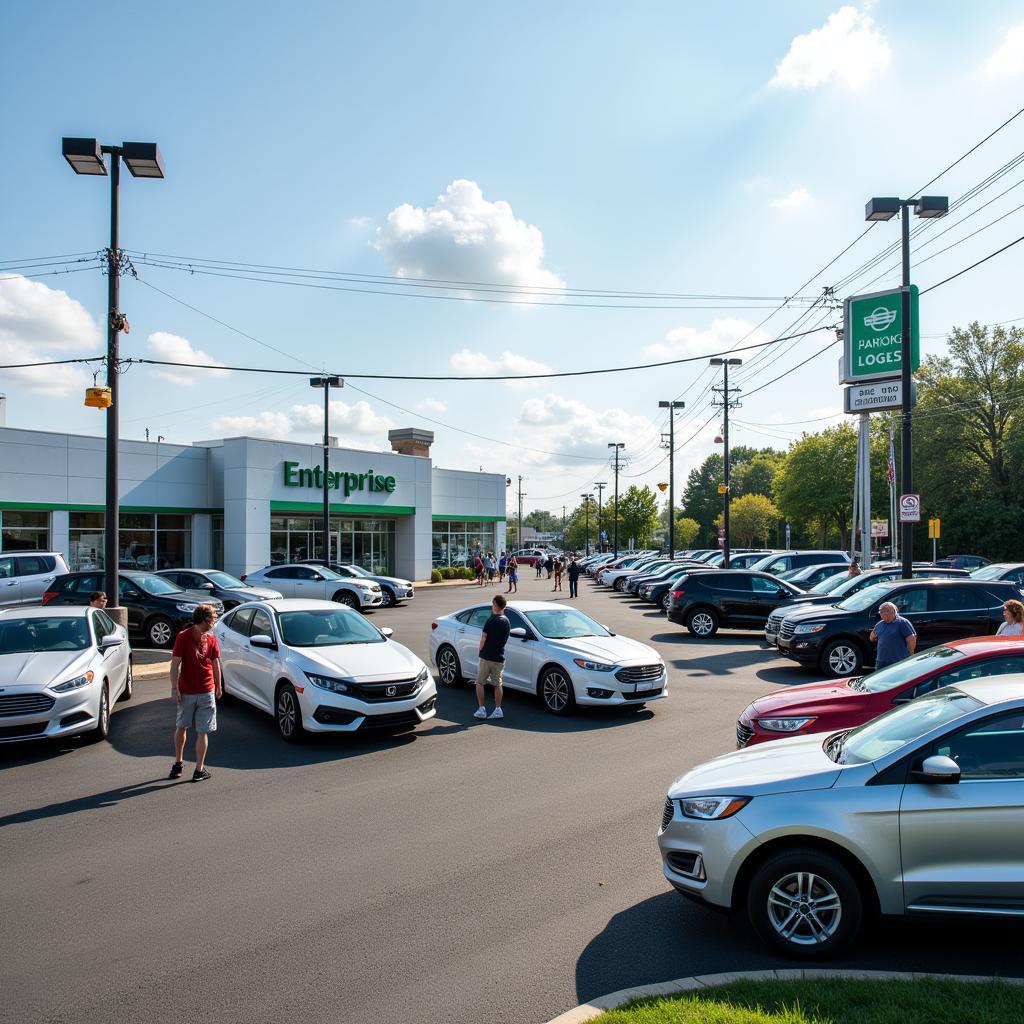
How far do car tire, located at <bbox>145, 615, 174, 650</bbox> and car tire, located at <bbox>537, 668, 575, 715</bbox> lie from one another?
9853 millimetres

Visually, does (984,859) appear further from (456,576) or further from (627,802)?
(456,576)

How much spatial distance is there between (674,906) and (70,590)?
16988 millimetres

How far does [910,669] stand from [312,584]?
73.6 ft

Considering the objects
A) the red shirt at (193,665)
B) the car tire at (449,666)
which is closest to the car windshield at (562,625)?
the car tire at (449,666)

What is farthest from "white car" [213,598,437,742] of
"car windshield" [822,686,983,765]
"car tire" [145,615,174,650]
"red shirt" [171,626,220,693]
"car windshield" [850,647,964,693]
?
"car tire" [145,615,174,650]

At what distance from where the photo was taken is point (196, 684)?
7.95m

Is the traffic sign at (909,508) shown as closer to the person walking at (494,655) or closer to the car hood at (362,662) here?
the person walking at (494,655)

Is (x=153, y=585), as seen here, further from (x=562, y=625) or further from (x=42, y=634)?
(x=562, y=625)

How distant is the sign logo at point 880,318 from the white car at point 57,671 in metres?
20.6

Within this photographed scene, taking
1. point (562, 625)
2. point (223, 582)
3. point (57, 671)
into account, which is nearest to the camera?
point (57, 671)

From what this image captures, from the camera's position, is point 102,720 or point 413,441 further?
point 413,441

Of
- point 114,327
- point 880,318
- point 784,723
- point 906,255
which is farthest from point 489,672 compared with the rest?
point 880,318

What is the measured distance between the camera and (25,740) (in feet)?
28.2

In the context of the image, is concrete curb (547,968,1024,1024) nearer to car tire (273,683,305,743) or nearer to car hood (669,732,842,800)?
car hood (669,732,842,800)
